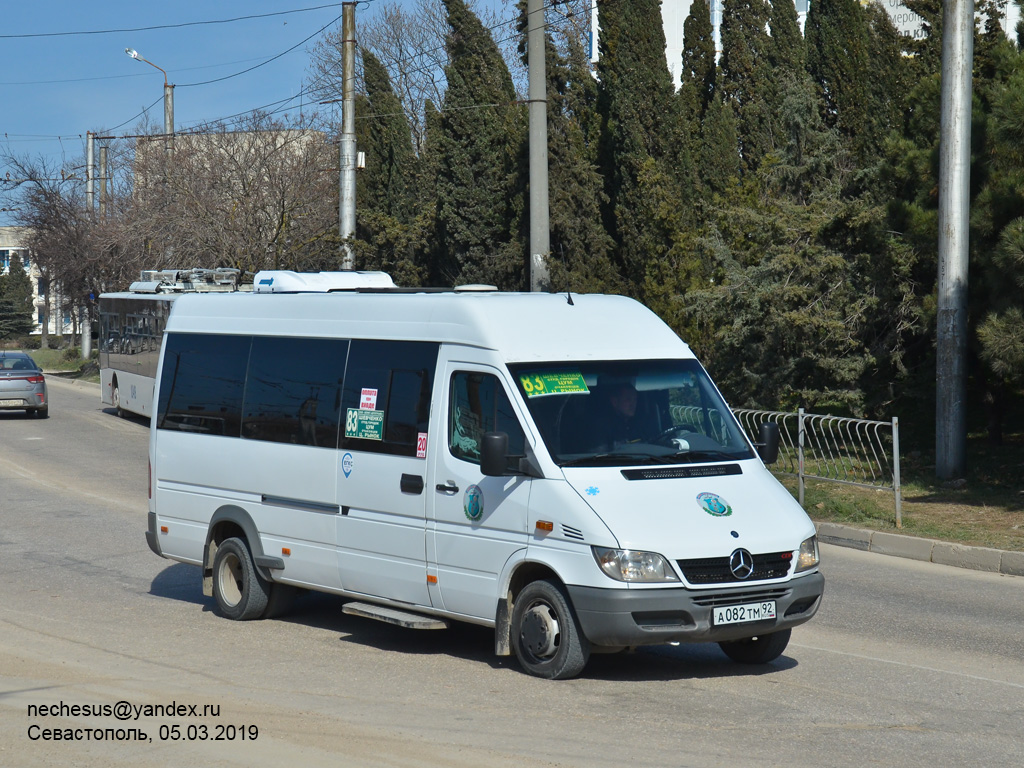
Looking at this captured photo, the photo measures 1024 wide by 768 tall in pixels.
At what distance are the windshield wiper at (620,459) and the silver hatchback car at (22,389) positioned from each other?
82.7 feet

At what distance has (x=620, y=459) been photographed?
7246 millimetres

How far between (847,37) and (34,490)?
2284cm

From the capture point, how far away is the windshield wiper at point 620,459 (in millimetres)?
7137

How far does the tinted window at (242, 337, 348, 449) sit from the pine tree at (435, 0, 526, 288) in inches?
776

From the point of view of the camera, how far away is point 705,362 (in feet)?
74.1

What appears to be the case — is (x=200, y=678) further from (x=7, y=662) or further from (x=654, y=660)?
(x=654, y=660)

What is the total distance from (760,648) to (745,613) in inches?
30.6

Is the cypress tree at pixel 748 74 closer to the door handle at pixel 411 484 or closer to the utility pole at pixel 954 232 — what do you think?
the utility pole at pixel 954 232

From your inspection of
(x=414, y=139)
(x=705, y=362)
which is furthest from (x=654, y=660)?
(x=414, y=139)

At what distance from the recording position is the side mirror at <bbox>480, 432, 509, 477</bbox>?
7004mm

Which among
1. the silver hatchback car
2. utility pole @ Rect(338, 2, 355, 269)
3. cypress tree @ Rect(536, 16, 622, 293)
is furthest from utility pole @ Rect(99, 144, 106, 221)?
cypress tree @ Rect(536, 16, 622, 293)

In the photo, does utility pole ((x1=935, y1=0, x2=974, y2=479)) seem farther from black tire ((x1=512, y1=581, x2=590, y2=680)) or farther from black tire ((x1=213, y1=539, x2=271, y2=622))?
black tire ((x1=512, y1=581, x2=590, y2=680))

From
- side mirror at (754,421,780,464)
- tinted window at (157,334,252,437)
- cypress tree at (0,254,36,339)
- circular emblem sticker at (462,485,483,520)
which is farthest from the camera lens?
cypress tree at (0,254,36,339)

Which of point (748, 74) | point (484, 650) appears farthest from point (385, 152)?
point (484, 650)
